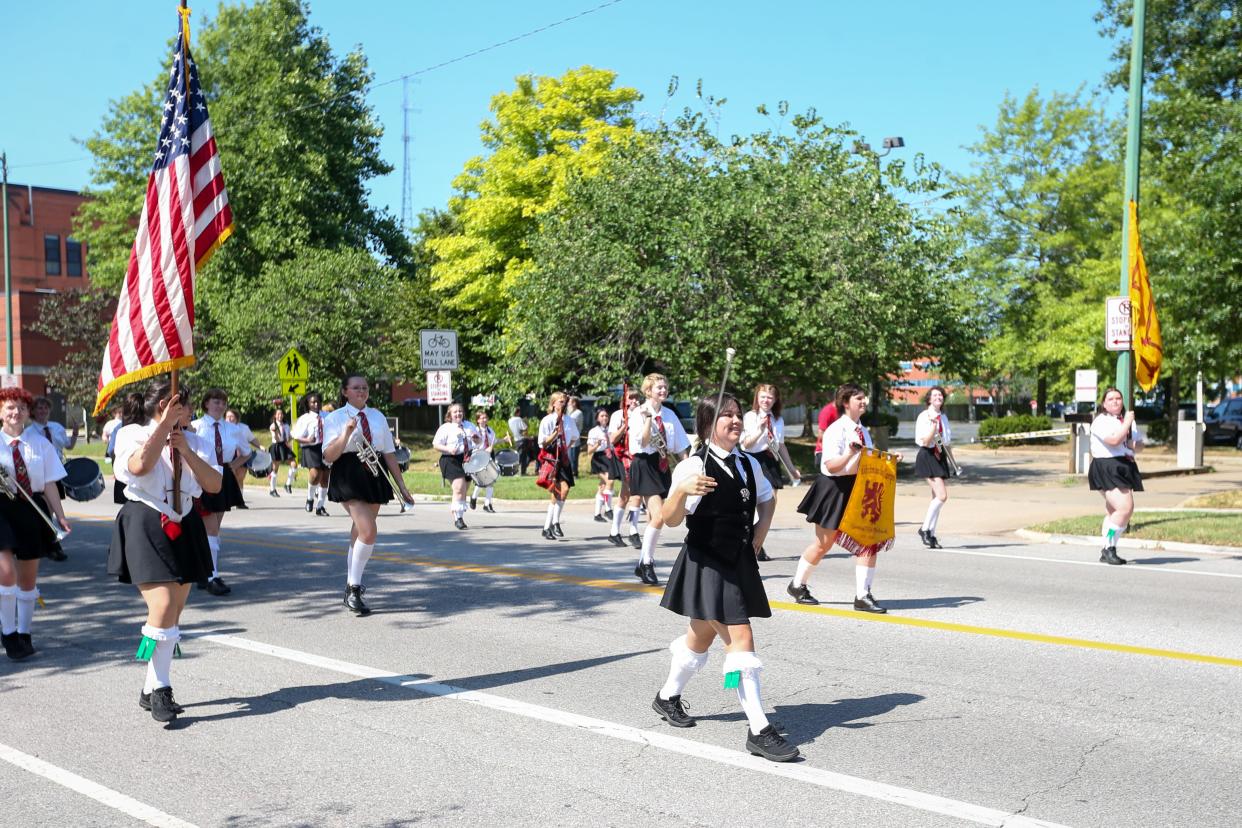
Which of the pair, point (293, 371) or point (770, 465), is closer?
point (770, 465)

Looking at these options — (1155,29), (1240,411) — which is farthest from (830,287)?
(1240,411)

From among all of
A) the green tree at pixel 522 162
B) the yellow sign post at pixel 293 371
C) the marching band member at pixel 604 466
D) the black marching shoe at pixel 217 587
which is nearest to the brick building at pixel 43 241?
the green tree at pixel 522 162

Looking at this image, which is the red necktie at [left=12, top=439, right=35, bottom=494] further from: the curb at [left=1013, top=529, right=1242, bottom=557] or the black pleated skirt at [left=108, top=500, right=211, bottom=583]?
the curb at [left=1013, top=529, right=1242, bottom=557]

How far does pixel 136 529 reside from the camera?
6.45 metres

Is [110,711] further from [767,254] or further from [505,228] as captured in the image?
[505,228]

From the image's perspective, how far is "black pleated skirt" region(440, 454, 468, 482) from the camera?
17.5 metres

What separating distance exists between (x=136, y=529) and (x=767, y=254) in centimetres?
2145

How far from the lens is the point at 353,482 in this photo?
31.7 ft

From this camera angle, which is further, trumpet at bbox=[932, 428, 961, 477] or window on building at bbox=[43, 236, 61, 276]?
window on building at bbox=[43, 236, 61, 276]

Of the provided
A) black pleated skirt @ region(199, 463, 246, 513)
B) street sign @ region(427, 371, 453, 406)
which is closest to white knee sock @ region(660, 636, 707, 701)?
black pleated skirt @ region(199, 463, 246, 513)

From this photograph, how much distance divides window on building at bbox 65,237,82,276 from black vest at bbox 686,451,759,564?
8146 cm

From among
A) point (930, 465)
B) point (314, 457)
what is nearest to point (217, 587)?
point (930, 465)

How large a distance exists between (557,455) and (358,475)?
22.7 ft

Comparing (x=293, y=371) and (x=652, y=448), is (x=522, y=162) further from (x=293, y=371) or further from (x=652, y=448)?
(x=652, y=448)
